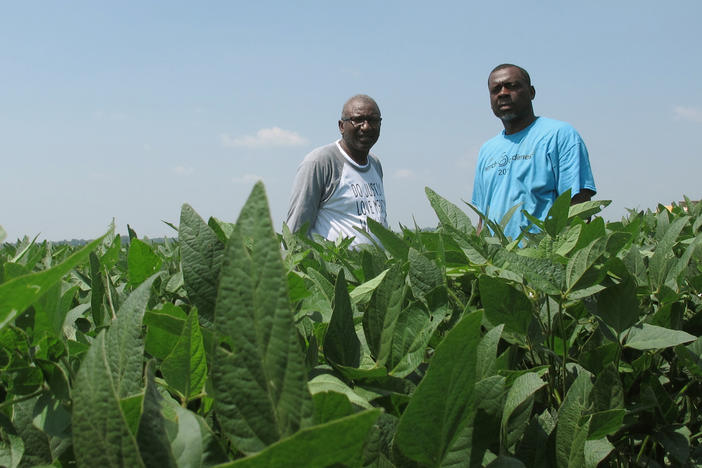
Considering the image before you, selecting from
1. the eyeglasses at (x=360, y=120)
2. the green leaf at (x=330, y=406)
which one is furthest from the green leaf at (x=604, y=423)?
the eyeglasses at (x=360, y=120)

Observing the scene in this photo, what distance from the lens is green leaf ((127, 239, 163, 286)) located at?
1.06 m

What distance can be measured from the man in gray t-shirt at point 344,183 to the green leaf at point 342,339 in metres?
4.64

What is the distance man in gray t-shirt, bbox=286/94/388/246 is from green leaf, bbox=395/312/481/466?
4.82 metres

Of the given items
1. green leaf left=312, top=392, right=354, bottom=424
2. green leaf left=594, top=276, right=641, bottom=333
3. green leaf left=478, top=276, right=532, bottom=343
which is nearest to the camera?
green leaf left=312, top=392, right=354, bottom=424

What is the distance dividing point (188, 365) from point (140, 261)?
1.69 ft

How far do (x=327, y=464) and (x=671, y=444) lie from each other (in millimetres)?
964

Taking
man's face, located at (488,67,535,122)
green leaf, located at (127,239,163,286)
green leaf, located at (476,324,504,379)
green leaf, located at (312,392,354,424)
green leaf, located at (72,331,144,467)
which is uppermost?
man's face, located at (488,67,535,122)

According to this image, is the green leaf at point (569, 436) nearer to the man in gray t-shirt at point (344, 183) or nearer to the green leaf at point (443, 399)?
the green leaf at point (443, 399)

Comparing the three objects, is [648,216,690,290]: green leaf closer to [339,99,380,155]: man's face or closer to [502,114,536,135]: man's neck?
Result: [502,114,536,135]: man's neck

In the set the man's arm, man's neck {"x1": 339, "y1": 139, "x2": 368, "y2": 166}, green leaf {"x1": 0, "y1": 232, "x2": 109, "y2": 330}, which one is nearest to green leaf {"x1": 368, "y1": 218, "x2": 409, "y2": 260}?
green leaf {"x1": 0, "y1": 232, "x2": 109, "y2": 330}

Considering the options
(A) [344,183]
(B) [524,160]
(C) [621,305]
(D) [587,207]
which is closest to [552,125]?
(B) [524,160]

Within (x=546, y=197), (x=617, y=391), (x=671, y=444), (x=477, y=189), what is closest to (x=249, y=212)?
(x=617, y=391)

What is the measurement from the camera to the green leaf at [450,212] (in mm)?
1480

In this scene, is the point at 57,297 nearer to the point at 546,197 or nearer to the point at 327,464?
the point at 327,464
